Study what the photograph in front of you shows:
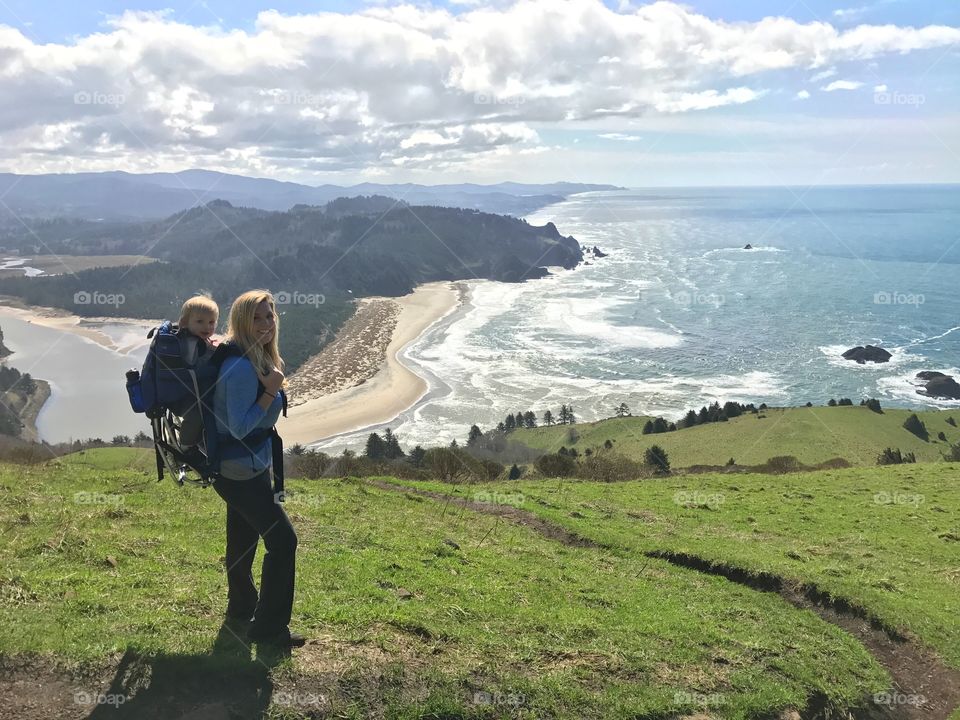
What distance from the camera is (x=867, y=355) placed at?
114m

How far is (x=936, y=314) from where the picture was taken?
146 metres

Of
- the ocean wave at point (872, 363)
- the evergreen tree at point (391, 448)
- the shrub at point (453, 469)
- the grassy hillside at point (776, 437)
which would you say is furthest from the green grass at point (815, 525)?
the ocean wave at point (872, 363)

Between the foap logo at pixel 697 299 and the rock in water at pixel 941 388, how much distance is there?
61.4 metres

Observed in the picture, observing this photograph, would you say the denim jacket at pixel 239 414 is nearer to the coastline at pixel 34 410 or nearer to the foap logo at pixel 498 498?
the foap logo at pixel 498 498

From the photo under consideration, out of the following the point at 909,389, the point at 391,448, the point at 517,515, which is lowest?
the point at 909,389

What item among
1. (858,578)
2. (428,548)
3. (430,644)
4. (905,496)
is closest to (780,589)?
(858,578)

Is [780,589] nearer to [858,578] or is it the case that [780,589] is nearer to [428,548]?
[858,578]

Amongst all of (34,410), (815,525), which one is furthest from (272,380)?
(34,410)

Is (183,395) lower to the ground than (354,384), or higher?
higher

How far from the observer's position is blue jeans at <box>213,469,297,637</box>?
6734 mm

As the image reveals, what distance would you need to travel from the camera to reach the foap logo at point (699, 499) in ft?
84.5

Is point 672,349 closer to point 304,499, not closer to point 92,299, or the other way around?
point 304,499

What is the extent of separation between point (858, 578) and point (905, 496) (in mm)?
14764

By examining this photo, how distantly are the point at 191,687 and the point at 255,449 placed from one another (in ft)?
8.39
